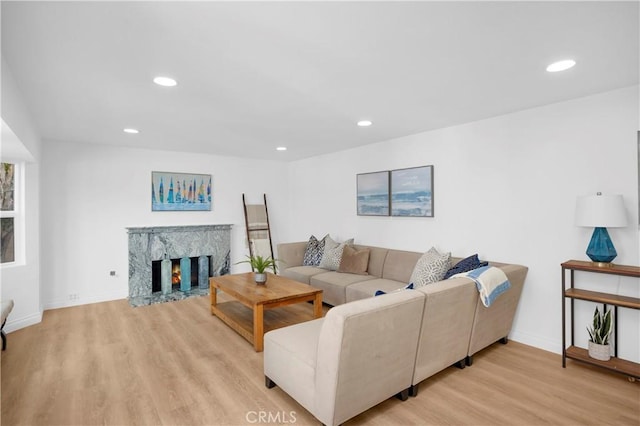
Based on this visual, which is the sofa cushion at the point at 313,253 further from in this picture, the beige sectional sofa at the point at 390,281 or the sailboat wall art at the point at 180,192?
the sailboat wall art at the point at 180,192

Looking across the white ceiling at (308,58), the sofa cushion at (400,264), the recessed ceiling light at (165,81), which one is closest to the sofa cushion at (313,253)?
the sofa cushion at (400,264)

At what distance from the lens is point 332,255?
191 inches

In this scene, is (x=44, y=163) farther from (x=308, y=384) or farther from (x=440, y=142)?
(x=440, y=142)

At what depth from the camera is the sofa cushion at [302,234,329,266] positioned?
16.8ft

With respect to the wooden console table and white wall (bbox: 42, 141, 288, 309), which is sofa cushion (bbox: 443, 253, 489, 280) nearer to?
the wooden console table

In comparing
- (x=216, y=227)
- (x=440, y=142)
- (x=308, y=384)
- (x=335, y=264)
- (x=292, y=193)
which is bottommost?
(x=308, y=384)

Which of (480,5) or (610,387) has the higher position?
(480,5)

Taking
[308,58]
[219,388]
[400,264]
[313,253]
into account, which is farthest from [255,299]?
[308,58]

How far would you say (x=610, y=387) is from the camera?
98.0 inches

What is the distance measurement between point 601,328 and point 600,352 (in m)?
0.19

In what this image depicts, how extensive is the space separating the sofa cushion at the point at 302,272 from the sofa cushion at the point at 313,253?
11 centimetres

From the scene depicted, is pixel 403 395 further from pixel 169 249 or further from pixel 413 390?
pixel 169 249

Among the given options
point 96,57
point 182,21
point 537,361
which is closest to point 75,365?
point 96,57

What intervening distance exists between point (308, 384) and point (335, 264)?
2.77 metres
